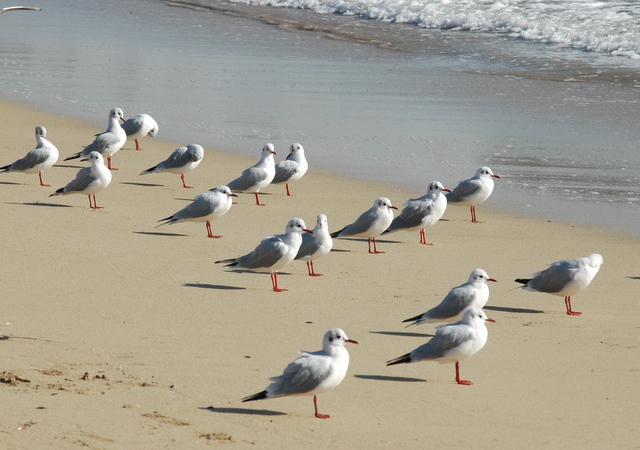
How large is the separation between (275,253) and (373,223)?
172 centimetres

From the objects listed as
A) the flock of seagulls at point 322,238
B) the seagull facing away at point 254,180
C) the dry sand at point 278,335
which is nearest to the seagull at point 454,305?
the flock of seagulls at point 322,238

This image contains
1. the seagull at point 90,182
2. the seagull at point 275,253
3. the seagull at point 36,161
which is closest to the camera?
the seagull at point 275,253

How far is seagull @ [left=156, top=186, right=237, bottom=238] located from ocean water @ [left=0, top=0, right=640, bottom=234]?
2646 millimetres

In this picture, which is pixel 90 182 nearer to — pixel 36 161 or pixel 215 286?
pixel 36 161

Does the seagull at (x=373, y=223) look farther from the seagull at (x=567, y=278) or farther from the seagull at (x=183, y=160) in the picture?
the seagull at (x=183, y=160)

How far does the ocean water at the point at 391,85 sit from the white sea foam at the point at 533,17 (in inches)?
2.8

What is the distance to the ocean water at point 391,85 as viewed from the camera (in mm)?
13547

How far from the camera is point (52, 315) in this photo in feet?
24.0

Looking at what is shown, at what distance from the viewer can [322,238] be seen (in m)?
9.16

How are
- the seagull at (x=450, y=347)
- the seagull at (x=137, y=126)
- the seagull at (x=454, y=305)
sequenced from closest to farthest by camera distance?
1. the seagull at (x=450, y=347)
2. the seagull at (x=454, y=305)
3. the seagull at (x=137, y=126)

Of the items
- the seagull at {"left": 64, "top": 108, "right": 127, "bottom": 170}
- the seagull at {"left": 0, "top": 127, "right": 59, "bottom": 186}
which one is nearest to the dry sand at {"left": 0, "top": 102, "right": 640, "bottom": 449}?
the seagull at {"left": 0, "top": 127, "right": 59, "bottom": 186}

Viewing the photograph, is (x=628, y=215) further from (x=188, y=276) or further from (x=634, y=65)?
(x=634, y=65)

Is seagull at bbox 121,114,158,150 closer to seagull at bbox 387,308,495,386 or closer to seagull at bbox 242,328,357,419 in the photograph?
seagull at bbox 387,308,495,386

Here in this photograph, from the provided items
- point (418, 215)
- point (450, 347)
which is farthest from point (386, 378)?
point (418, 215)
